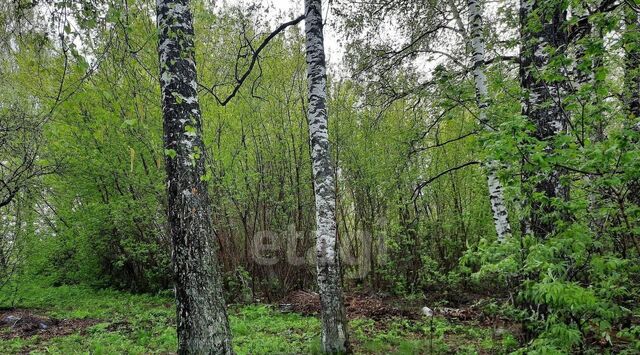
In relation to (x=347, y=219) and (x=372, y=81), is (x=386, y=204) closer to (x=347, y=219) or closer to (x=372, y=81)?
(x=347, y=219)

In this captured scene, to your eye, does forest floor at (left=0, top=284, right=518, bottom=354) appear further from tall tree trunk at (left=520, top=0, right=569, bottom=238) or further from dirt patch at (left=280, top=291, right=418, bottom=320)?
tall tree trunk at (left=520, top=0, right=569, bottom=238)

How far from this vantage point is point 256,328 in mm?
6398

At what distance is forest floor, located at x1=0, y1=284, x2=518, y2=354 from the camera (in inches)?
200

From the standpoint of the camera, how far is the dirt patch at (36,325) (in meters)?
6.43

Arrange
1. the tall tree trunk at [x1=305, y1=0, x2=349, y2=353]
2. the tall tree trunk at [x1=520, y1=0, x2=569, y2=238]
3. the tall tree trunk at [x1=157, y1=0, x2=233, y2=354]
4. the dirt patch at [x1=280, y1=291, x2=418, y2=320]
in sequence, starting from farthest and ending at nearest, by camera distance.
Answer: the dirt patch at [x1=280, y1=291, x2=418, y2=320] < the tall tree trunk at [x1=305, y1=0, x2=349, y2=353] < the tall tree trunk at [x1=157, y1=0, x2=233, y2=354] < the tall tree trunk at [x1=520, y1=0, x2=569, y2=238]

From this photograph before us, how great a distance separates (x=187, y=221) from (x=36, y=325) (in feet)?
20.7

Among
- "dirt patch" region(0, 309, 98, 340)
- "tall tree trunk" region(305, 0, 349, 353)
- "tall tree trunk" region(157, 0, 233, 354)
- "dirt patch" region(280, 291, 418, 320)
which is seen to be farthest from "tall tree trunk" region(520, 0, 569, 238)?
"dirt patch" region(0, 309, 98, 340)

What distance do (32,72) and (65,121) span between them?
1.61m

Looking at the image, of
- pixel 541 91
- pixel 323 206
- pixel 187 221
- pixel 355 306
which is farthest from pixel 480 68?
pixel 355 306

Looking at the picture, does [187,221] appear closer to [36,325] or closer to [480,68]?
[480,68]

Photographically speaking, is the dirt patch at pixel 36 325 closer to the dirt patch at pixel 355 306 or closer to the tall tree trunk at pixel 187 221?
the dirt patch at pixel 355 306

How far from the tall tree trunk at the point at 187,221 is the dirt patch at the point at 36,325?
4.93 m

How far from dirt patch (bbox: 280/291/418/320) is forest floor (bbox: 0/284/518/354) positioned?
2 cm

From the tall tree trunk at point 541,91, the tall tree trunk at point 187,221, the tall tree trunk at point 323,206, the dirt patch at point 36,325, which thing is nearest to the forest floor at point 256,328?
the dirt patch at point 36,325
